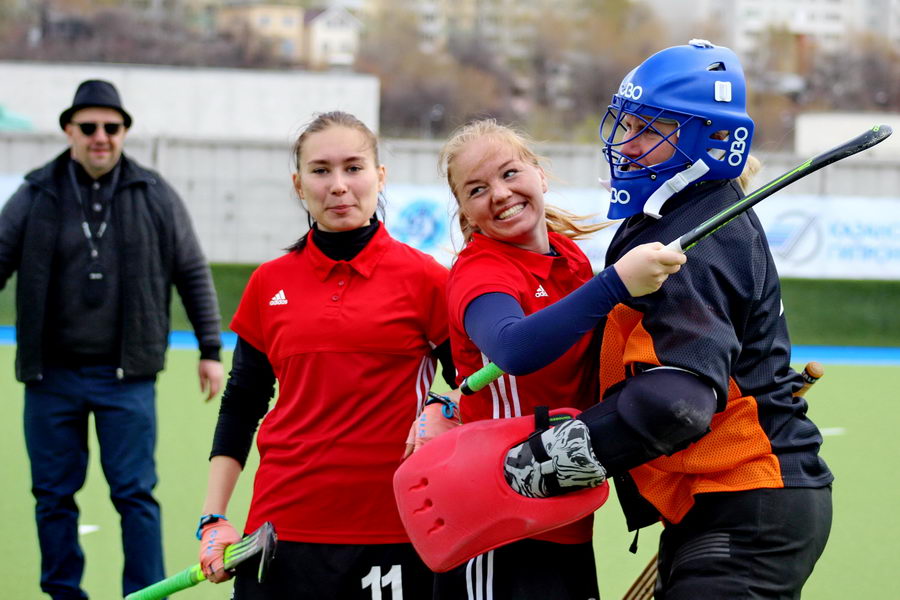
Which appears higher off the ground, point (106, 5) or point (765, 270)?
point (106, 5)

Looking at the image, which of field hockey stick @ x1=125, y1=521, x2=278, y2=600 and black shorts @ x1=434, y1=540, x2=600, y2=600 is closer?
black shorts @ x1=434, y1=540, x2=600, y2=600

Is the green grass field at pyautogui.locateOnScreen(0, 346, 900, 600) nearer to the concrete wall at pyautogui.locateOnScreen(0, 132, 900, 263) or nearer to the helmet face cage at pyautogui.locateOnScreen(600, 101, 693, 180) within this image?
the helmet face cage at pyautogui.locateOnScreen(600, 101, 693, 180)

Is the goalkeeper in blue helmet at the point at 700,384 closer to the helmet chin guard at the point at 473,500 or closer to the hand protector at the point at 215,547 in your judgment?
the helmet chin guard at the point at 473,500

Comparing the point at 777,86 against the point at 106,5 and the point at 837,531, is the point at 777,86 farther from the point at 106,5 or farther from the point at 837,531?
the point at 837,531

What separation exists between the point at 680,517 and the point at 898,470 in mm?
6064

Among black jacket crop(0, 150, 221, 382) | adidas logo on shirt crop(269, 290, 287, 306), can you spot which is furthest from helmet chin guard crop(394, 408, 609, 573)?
black jacket crop(0, 150, 221, 382)

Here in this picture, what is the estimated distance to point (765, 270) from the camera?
2.69 meters

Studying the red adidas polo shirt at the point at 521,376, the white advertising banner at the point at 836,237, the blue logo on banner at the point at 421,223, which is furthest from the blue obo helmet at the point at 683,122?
the white advertising banner at the point at 836,237

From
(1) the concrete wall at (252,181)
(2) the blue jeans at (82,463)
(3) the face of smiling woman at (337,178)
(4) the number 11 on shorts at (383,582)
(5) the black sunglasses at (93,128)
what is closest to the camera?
(4) the number 11 on shorts at (383,582)

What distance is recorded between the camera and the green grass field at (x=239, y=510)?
586 centimetres

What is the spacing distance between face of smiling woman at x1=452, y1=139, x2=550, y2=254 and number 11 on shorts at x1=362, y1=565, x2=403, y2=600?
1.00m

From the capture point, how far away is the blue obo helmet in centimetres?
277

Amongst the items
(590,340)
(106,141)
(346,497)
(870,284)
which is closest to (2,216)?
(106,141)

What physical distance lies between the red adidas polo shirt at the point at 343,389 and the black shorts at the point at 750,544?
3.26ft
